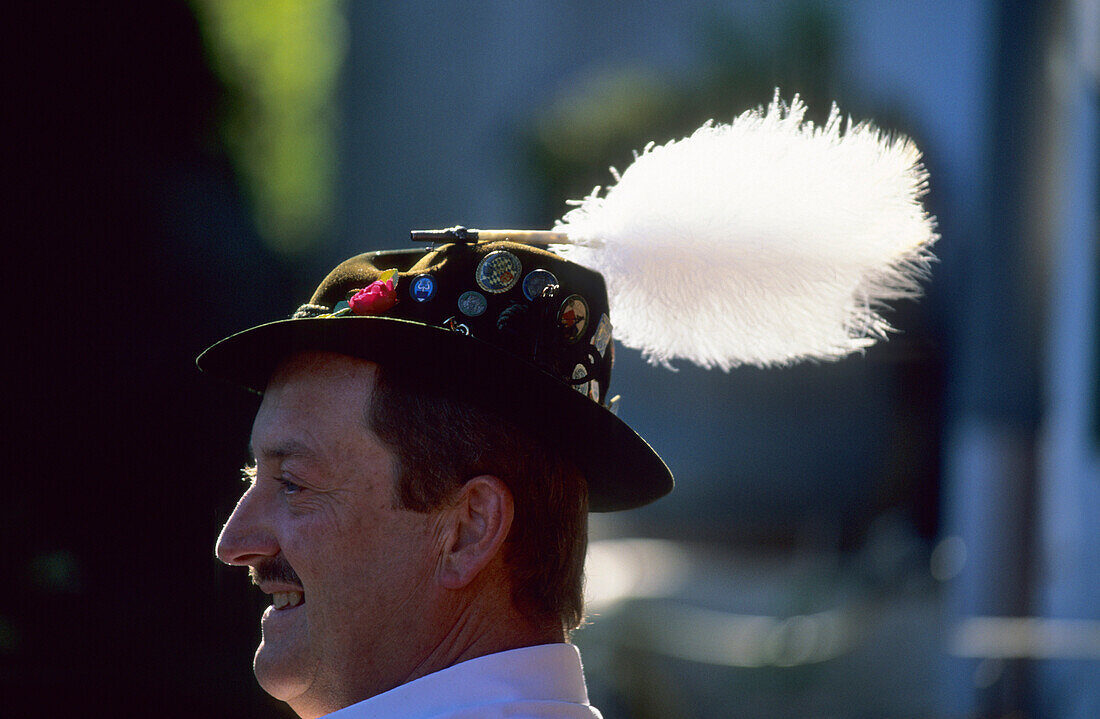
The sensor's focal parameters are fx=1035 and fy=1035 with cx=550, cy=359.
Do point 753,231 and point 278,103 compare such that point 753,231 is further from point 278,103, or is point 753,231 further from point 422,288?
point 278,103

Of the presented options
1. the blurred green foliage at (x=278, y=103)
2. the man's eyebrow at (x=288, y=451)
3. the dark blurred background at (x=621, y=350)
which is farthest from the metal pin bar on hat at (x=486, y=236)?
the blurred green foliage at (x=278, y=103)

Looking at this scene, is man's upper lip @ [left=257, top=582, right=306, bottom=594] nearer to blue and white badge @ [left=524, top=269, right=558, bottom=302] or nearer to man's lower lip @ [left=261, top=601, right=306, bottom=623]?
man's lower lip @ [left=261, top=601, right=306, bottom=623]

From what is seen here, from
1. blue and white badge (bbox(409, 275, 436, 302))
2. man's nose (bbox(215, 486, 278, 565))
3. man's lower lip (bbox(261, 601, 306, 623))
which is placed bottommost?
man's lower lip (bbox(261, 601, 306, 623))

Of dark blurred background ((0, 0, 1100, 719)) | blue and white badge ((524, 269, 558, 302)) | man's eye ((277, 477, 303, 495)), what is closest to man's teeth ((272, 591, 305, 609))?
man's eye ((277, 477, 303, 495))

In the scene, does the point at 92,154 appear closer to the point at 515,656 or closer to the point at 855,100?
the point at 515,656

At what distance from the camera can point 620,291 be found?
1.97 metres

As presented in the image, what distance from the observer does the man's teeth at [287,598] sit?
1.79 m

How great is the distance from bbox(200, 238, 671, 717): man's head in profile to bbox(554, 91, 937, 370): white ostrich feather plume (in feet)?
0.58

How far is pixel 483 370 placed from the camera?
1.76 meters

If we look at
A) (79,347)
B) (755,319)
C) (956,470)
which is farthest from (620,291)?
(956,470)

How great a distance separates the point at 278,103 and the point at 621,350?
12127mm

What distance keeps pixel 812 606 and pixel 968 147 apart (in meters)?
8.31

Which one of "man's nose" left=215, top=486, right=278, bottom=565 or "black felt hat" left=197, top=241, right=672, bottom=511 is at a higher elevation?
"black felt hat" left=197, top=241, right=672, bottom=511

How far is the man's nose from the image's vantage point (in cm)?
180
